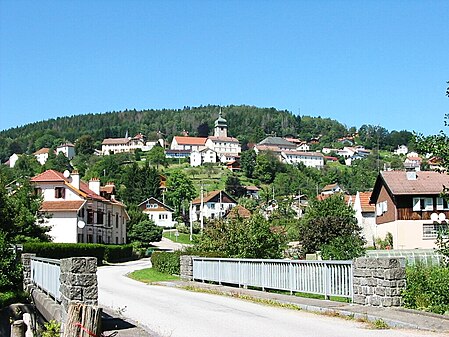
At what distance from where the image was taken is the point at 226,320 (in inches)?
559

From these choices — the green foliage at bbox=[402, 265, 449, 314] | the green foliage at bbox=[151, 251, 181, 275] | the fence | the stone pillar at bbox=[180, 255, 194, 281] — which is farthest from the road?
the green foliage at bbox=[151, 251, 181, 275]

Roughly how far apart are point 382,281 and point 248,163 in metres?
161

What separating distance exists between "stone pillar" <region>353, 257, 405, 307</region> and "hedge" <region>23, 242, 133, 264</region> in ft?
80.5

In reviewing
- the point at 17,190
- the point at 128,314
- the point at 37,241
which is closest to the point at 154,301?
the point at 128,314

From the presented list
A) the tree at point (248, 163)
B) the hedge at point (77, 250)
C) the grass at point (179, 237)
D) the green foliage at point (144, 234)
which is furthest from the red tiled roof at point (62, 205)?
the tree at point (248, 163)

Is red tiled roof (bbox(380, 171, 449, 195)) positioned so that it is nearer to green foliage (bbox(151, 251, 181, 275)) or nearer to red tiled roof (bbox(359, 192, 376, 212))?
red tiled roof (bbox(359, 192, 376, 212))

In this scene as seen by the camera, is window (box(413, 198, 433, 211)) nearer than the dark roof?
No

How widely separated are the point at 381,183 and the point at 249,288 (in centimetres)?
3812

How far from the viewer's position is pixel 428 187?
55188 mm

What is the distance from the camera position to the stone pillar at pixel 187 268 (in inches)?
1126

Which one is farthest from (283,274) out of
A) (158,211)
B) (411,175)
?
(158,211)

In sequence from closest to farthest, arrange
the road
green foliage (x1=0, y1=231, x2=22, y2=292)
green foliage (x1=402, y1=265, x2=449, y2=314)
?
the road → green foliage (x1=402, y1=265, x2=449, y2=314) → green foliage (x1=0, y1=231, x2=22, y2=292)

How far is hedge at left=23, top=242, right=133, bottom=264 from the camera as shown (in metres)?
40.7

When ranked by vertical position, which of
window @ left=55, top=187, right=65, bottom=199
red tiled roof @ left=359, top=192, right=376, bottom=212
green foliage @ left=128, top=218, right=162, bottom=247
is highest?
window @ left=55, top=187, right=65, bottom=199
